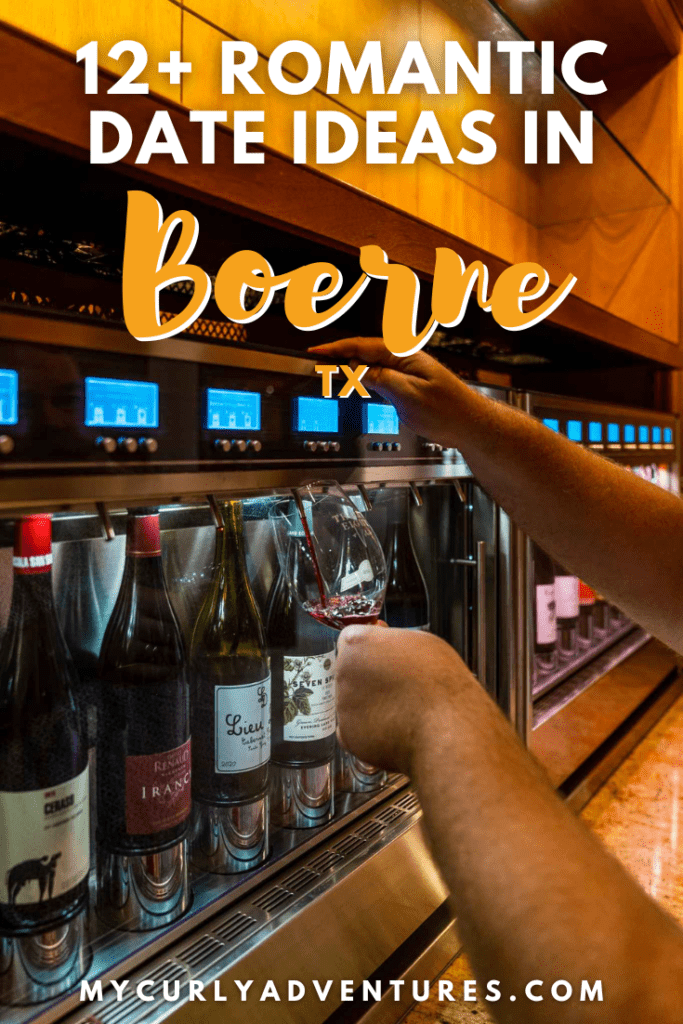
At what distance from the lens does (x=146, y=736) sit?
70 centimetres

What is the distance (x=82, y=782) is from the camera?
590mm

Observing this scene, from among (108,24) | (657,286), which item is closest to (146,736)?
(108,24)

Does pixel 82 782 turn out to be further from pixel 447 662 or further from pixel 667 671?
pixel 667 671

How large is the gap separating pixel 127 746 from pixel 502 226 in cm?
111

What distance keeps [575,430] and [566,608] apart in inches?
15.5

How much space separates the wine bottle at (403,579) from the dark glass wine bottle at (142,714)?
39 centimetres

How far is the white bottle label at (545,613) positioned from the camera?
1.34 metres

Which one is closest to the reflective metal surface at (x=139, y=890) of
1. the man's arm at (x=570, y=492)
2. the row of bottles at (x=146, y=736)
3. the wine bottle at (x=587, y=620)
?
the row of bottles at (x=146, y=736)

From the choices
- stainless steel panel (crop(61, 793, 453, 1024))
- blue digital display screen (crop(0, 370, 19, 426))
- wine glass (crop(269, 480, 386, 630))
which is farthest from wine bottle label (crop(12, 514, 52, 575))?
stainless steel panel (crop(61, 793, 453, 1024))

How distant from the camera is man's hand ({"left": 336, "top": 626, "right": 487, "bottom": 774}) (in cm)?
43

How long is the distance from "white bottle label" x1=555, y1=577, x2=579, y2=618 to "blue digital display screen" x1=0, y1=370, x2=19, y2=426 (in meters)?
1.20

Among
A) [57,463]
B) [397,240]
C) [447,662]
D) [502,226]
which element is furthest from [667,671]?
[57,463]

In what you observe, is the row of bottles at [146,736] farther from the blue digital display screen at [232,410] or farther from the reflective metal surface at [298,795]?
the blue digital display screen at [232,410]

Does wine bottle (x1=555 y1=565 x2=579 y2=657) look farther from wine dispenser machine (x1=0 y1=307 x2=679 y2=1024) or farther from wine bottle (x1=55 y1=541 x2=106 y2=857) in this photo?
wine bottle (x1=55 y1=541 x2=106 y2=857)
